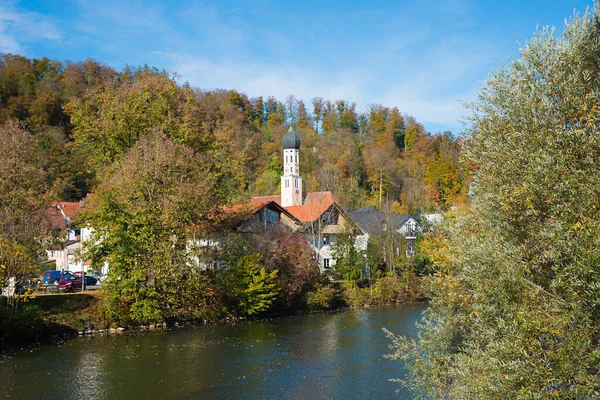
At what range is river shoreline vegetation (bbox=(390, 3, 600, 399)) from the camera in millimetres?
8445

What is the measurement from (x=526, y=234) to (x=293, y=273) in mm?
27026

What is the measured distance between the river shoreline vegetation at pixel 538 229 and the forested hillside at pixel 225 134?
70.5 feet

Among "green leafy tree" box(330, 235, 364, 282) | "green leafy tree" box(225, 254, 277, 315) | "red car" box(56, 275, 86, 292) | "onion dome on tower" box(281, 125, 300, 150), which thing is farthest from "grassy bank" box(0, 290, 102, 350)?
"onion dome on tower" box(281, 125, 300, 150)

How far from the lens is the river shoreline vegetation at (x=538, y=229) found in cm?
845

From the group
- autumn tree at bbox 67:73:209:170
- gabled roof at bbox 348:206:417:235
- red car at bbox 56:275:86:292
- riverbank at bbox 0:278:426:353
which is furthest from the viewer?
gabled roof at bbox 348:206:417:235

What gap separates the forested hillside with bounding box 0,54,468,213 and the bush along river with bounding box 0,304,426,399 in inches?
374

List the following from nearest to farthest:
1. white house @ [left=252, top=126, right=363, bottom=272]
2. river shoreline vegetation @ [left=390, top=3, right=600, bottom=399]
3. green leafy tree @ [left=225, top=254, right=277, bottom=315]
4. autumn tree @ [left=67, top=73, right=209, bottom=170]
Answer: river shoreline vegetation @ [left=390, top=3, right=600, bottom=399]
green leafy tree @ [left=225, top=254, right=277, bottom=315]
autumn tree @ [left=67, top=73, right=209, bottom=170]
white house @ [left=252, top=126, right=363, bottom=272]

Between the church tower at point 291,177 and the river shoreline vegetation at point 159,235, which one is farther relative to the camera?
the church tower at point 291,177

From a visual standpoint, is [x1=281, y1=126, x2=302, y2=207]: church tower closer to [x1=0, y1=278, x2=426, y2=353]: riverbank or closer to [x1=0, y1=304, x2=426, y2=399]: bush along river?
[x1=0, y1=278, x2=426, y2=353]: riverbank

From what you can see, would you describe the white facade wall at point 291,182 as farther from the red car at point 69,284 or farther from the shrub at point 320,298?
the red car at point 69,284

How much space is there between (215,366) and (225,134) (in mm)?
18150

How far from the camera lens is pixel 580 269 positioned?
27.5 feet

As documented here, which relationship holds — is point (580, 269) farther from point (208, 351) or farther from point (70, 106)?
point (70, 106)

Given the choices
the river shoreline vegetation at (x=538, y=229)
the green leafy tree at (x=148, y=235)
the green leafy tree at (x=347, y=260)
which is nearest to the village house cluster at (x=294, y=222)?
the green leafy tree at (x=347, y=260)
